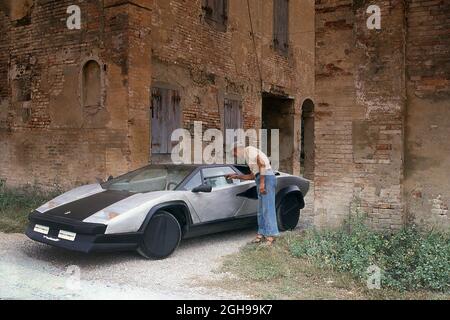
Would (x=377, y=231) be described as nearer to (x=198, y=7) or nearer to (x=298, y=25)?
(x=198, y=7)

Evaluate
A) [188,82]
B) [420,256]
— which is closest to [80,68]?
[188,82]

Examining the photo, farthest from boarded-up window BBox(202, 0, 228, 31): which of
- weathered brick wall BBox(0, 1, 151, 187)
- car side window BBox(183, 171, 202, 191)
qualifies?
car side window BBox(183, 171, 202, 191)

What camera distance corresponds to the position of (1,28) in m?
12.1

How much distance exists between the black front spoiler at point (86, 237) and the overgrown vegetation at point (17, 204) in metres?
2.47

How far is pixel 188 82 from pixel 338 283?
7.44 metres

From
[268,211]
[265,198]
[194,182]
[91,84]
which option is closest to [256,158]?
[265,198]

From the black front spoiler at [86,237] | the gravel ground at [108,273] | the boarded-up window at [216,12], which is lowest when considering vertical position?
the gravel ground at [108,273]

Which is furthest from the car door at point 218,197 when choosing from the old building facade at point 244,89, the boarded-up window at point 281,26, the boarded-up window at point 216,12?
the boarded-up window at point 281,26

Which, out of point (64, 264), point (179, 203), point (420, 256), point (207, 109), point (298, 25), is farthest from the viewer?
point (298, 25)

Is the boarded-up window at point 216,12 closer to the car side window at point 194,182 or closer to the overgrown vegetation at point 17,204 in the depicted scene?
the overgrown vegetation at point 17,204

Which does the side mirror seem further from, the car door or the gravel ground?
the gravel ground

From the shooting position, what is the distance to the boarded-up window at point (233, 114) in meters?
13.1

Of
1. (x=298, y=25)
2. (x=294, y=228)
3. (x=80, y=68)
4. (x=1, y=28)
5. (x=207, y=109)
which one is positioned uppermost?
(x=298, y=25)

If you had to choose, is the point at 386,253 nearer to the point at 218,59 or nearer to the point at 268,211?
the point at 268,211
